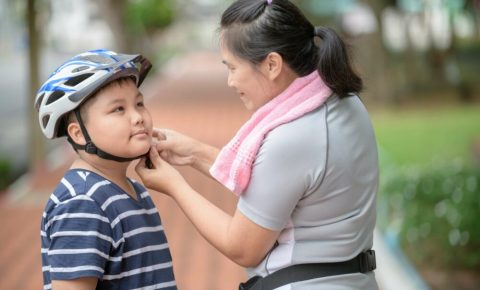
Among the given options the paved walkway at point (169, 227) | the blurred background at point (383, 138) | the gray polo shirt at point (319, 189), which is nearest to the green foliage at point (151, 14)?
the blurred background at point (383, 138)

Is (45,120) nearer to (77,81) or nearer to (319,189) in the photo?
(77,81)

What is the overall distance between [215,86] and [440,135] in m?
13.2

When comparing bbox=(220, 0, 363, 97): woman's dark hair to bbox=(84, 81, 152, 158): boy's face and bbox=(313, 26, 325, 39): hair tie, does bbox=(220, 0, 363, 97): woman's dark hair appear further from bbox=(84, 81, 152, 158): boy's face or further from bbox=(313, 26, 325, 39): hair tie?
bbox=(84, 81, 152, 158): boy's face

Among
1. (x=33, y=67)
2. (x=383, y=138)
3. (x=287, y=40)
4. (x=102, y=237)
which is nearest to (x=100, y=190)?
(x=102, y=237)

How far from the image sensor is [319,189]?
2.15m

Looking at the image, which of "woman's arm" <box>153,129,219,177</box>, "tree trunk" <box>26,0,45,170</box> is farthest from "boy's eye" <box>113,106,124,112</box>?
"tree trunk" <box>26,0,45,170</box>

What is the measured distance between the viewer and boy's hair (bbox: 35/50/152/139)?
222 centimetres

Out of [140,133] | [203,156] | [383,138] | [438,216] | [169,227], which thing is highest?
[140,133]

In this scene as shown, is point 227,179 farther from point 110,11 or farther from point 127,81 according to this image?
point 110,11

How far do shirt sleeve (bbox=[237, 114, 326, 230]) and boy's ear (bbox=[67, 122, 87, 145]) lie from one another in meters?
0.51

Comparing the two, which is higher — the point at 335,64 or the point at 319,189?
the point at 335,64

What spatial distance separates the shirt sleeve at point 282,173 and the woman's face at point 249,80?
134mm

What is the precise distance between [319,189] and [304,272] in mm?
228

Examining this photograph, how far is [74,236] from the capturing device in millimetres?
2107
